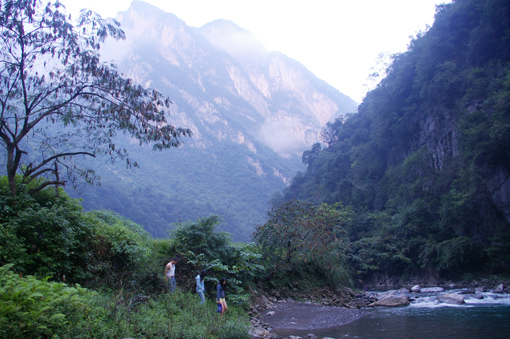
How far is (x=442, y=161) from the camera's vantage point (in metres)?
34.2

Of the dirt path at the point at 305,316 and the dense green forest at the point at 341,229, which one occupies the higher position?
the dense green forest at the point at 341,229

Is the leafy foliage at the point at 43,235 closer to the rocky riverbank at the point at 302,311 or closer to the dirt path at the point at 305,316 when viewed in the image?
the rocky riverbank at the point at 302,311

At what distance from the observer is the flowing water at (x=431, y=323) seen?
29.8 ft

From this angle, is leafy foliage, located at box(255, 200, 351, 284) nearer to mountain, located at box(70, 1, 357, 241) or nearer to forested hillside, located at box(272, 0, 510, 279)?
forested hillside, located at box(272, 0, 510, 279)

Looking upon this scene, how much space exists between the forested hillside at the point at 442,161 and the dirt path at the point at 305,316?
11012 mm

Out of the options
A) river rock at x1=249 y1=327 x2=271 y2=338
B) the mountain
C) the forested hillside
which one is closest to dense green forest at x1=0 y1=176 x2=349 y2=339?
river rock at x1=249 y1=327 x2=271 y2=338

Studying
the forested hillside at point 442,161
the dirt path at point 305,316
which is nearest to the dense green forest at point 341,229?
the forested hillside at point 442,161

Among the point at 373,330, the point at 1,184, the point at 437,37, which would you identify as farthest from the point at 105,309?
the point at 437,37

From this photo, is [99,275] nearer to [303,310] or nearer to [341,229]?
[303,310]

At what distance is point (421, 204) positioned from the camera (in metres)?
31.1

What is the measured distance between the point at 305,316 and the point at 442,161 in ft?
95.5

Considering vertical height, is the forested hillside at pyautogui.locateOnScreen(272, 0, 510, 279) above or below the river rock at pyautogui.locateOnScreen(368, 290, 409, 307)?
above

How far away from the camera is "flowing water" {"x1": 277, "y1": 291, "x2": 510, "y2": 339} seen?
9086 millimetres

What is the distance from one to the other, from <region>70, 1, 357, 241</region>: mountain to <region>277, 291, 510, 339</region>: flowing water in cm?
4302
